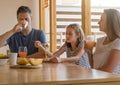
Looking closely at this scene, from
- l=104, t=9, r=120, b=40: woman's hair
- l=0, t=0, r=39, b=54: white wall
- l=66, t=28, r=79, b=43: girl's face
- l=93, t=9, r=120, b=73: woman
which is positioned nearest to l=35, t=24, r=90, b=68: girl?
l=66, t=28, r=79, b=43: girl's face

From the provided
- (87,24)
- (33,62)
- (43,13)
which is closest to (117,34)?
(33,62)

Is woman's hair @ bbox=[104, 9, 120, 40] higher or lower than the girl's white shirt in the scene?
higher

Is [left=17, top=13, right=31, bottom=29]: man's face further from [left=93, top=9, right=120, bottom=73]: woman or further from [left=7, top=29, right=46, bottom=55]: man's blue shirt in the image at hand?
[left=93, top=9, right=120, bottom=73]: woman

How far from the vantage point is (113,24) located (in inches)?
94.8

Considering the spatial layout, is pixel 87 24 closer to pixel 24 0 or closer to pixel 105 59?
pixel 105 59

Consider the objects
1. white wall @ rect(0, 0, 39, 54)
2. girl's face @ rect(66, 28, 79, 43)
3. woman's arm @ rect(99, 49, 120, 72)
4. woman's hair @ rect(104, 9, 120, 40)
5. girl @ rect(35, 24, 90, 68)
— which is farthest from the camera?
white wall @ rect(0, 0, 39, 54)

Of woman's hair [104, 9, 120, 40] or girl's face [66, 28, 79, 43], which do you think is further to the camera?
girl's face [66, 28, 79, 43]

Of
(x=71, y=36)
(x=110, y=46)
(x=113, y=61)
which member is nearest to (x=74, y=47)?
(x=71, y=36)

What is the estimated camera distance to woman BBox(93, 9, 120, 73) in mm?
2269

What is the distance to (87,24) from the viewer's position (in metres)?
4.11

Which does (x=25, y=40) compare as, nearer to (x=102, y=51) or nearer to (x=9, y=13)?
(x=102, y=51)

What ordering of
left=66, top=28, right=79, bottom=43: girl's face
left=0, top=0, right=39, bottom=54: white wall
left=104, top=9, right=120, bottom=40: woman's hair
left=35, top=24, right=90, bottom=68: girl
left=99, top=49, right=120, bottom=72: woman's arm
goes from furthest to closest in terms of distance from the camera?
left=0, top=0, right=39, bottom=54: white wall, left=66, top=28, right=79, bottom=43: girl's face, left=35, top=24, right=90, bottom=68: girl, left=104, top=9, right=120, bottom=40: woman's hair, left=99, top=49, right=120, bottom=72: woman's arm

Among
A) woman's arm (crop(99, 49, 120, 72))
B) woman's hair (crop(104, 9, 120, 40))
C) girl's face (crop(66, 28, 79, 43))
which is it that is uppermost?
woman's hair (crop(104, 9, 120, 40))

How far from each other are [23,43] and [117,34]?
4.17 ft
